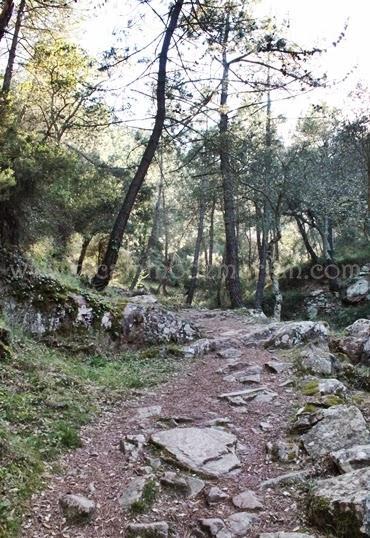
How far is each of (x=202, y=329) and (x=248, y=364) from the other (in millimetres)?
2590

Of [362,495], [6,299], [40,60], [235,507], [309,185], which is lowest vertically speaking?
[235,507]

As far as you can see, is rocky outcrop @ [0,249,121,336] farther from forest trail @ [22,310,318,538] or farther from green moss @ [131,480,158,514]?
green moss @ [131,480,158,514]

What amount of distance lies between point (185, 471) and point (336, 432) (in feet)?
4.99

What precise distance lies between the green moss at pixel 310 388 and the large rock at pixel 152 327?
2.91 metres

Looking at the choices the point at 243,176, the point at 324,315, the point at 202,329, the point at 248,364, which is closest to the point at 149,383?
the point at 248,364

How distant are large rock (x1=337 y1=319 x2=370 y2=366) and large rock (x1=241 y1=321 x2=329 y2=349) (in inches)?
13.7

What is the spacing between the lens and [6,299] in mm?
6719

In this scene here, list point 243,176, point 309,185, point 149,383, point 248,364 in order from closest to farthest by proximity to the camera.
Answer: point 149,383 < point 248,364 < point 243,176 < point 309,185

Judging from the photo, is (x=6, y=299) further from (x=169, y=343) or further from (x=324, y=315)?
(x=324, y=315)

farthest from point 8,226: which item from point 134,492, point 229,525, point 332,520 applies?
point 332,520

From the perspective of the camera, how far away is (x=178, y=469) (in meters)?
4.05

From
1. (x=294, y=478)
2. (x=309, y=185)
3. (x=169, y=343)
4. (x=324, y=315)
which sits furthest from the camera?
(x=324, y=315)

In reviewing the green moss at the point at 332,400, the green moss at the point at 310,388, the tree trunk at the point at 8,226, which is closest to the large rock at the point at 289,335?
the green moss at the point at 310,388

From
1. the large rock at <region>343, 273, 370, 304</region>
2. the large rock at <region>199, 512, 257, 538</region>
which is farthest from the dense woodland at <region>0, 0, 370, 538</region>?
the large rock at <region>343, 273, 370, 304</region>
